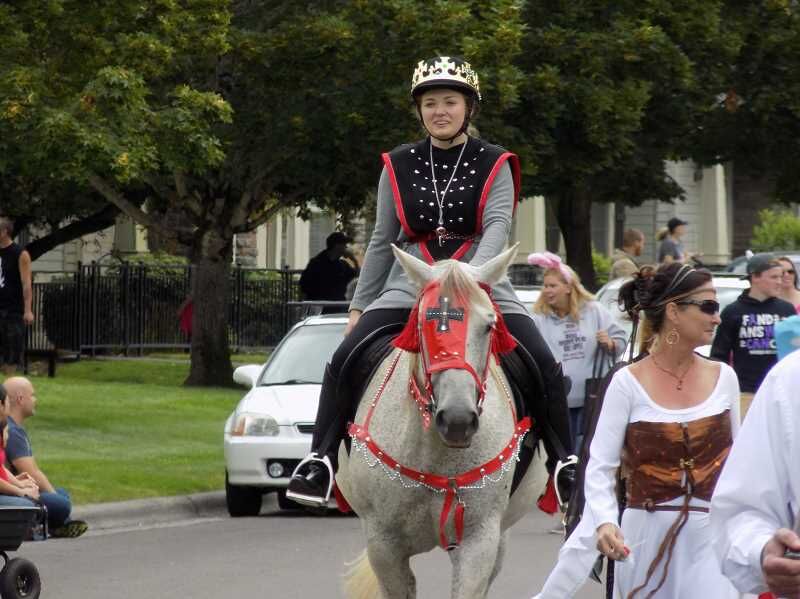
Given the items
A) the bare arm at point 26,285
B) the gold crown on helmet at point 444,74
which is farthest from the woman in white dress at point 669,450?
the bare arm at point 26,285

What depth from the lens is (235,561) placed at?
1208 cm

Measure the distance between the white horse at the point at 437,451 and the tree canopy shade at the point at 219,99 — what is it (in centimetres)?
1076

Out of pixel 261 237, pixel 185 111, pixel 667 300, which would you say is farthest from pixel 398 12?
pixel 261 237

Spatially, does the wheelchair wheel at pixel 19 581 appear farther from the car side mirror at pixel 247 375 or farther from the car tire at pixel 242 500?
the car side mirror at pixel 247 375

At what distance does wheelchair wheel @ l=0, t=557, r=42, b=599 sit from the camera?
9352 mm

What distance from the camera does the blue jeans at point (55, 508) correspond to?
10.0 m

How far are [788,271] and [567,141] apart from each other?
14816 mm

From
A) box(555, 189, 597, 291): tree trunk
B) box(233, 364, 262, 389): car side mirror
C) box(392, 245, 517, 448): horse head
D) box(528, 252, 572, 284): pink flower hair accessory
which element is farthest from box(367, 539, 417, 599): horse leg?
box(555, 189, 597, 291): tree trunk

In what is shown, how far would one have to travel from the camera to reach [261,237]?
57719 millimetres

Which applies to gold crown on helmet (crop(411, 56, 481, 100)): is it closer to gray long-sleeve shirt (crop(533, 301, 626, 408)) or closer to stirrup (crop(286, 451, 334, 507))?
stirrup (crop(286, 451, 334, 507))

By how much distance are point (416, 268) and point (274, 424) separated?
8.05m

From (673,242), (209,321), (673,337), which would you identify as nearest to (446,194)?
(673,337)

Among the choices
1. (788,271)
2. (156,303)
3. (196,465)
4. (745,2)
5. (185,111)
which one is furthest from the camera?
(156,303)

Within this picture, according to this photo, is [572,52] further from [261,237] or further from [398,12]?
[261,237]
